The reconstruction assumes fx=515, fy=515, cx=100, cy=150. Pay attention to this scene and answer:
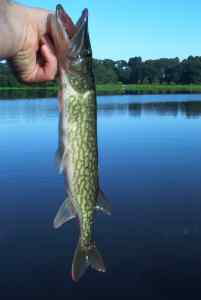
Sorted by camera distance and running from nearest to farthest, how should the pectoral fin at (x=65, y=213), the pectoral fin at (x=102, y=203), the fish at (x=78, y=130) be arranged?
the fish at (x=78, y=130) < the pectoral fin at (x=65, y=213) < the pectoral fin at (x=102, y=203)

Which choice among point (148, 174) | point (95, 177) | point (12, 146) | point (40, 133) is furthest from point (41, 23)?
point (40, 133)

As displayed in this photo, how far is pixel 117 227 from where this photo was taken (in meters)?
20.3

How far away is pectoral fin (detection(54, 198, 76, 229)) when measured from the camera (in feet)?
11.2

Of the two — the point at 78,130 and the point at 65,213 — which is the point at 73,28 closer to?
the point at 78,130

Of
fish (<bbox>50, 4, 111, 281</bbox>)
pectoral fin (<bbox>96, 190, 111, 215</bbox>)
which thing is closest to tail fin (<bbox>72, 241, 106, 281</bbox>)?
fish (<bbox>50, 4, 111, 281</bbox>)

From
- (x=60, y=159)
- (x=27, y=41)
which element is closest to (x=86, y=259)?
(x=60, y=159)

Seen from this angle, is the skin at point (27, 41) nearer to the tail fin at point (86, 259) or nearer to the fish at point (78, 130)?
the fish at point (78, 130)

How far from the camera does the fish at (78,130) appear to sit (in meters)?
2.94

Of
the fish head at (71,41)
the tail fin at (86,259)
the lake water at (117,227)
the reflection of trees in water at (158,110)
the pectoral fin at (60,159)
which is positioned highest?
the fish head at (71,41)

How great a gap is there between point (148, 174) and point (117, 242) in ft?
33.7

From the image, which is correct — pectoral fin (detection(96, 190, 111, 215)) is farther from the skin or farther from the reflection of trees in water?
the reflection of trees in water

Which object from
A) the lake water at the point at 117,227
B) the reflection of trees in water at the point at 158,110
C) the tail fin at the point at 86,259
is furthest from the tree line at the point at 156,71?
the tail fin at the point at 86,259

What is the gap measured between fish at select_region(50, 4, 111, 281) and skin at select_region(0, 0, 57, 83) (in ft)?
0.54

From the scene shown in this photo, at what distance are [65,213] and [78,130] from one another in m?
0.60
